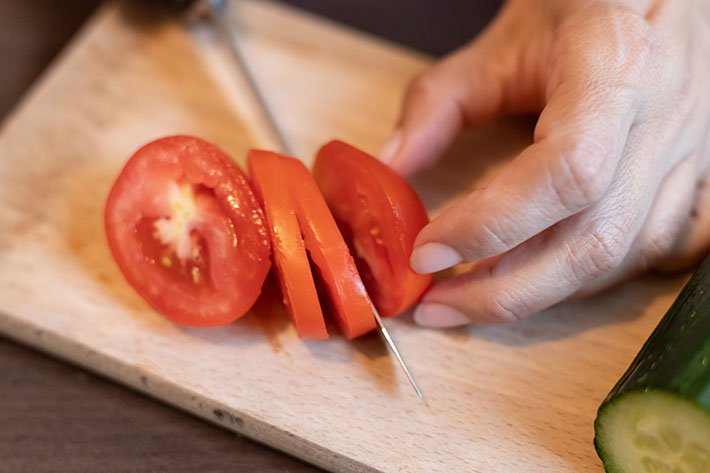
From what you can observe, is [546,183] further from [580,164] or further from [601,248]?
[601,248]

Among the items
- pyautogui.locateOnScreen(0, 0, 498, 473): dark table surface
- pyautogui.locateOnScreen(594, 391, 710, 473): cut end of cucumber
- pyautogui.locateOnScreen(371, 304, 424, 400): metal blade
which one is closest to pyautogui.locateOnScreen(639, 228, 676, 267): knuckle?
pyautogui.locateOnScreen(594, 391, 710, 473): cut end of cucumber

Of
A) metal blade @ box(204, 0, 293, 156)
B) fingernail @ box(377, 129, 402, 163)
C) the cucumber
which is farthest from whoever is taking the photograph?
metal blade @ box(204, 0, 293, 156)

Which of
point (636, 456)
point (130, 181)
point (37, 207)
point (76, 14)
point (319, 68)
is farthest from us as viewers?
point (76, 14)

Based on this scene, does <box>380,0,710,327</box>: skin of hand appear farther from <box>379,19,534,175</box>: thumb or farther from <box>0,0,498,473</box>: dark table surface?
<box>0,0,498,473</box>: dark table surface

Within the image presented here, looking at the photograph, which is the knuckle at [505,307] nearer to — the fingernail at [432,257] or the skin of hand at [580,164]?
the skin of hand at [580,164]

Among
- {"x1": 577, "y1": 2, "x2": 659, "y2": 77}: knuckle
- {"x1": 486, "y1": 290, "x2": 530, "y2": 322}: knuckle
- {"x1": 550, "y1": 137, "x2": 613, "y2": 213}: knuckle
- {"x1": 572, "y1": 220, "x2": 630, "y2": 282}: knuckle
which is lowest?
{"x1": 486, "y1": 290, "x2": 530, "y2": 322}: knuckle

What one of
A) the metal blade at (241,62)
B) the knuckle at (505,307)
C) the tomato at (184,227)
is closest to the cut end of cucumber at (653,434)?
the knuckle at (505,307)

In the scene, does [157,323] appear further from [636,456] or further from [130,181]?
[636,456]

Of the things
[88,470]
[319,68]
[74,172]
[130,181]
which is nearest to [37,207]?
[74,172]
